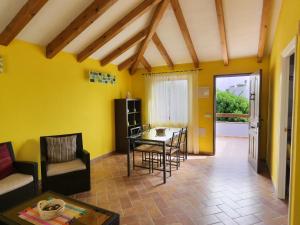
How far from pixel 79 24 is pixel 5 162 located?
220 cm

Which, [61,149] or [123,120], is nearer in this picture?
[61,149]

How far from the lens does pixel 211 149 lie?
507 cm

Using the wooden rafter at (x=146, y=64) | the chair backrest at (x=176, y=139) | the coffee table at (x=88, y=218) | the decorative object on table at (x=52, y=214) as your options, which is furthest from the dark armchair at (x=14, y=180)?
the wooden rafter at (x=146, y=64)

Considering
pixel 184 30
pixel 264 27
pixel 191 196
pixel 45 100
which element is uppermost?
pixel 184 30

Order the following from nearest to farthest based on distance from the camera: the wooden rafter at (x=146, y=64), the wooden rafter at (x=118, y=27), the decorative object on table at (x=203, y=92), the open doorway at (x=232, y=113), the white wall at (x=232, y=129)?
the wooden rafter at (x=118, y=27)
the decorative object on table at (x=203, y=92)
the wooden rafter at (x=146, y=64)
the open doorway at (x=232, y=113)
the white wall at (x=232, y=129)

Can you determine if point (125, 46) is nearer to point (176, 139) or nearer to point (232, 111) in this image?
point (176, 139)

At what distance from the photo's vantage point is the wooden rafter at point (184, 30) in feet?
10.9

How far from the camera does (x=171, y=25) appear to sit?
3.94m

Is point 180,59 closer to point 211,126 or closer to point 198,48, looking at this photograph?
point 198,48

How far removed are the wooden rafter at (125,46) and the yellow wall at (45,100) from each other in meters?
0.25

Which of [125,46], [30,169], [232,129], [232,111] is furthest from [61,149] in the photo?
[232,111]

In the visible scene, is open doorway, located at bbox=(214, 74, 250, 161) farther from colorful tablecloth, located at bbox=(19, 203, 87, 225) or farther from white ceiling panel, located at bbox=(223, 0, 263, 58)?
colorful tablecloth, located at bbox=(19, 203, 87, 225)

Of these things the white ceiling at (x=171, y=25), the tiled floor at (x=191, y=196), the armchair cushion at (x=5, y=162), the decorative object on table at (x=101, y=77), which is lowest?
the tiled floor at (x=191, y=196)

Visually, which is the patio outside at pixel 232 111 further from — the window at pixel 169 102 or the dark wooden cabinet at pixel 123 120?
the dark wooden cabinet at pixel 123 120
